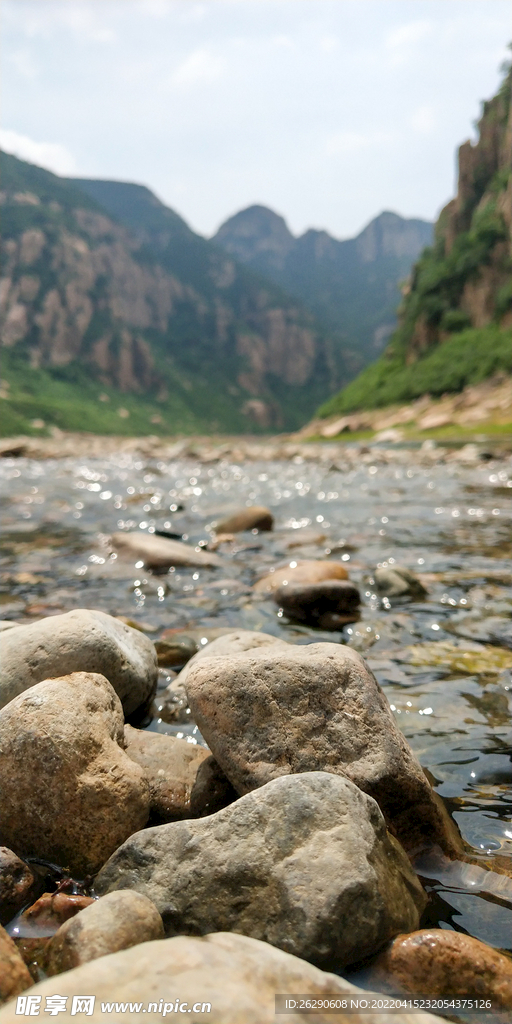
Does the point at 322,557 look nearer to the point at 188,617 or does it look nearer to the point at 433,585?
the point at 433,585

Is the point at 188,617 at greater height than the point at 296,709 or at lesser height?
lesser

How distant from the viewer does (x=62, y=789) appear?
2.89 meters

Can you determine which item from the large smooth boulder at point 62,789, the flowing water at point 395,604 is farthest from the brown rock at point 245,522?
the large smooth boulder at point 62,789

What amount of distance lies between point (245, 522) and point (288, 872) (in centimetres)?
956

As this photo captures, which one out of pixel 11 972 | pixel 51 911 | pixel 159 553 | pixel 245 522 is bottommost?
pixel 245 522

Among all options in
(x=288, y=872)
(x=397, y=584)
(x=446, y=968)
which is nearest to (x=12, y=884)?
(x=288, y=872)

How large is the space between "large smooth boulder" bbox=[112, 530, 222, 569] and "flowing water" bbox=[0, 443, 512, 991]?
0.19 metres

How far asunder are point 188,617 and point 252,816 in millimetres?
4055

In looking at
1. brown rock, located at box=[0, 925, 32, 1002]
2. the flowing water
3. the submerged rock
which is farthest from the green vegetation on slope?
brown rock, located at box=[0, 925, 32, 1002]

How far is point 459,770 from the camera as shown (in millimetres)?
3656

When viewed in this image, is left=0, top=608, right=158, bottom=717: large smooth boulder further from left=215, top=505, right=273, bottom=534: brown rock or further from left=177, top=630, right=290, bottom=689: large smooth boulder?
left=215, top=505, right=273, bottom=534: brown rock

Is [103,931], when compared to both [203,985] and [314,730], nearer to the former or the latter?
[203,985]

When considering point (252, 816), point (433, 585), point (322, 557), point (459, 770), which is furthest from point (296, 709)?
point (322, 557)

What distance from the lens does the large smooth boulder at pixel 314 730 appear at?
3023mm
